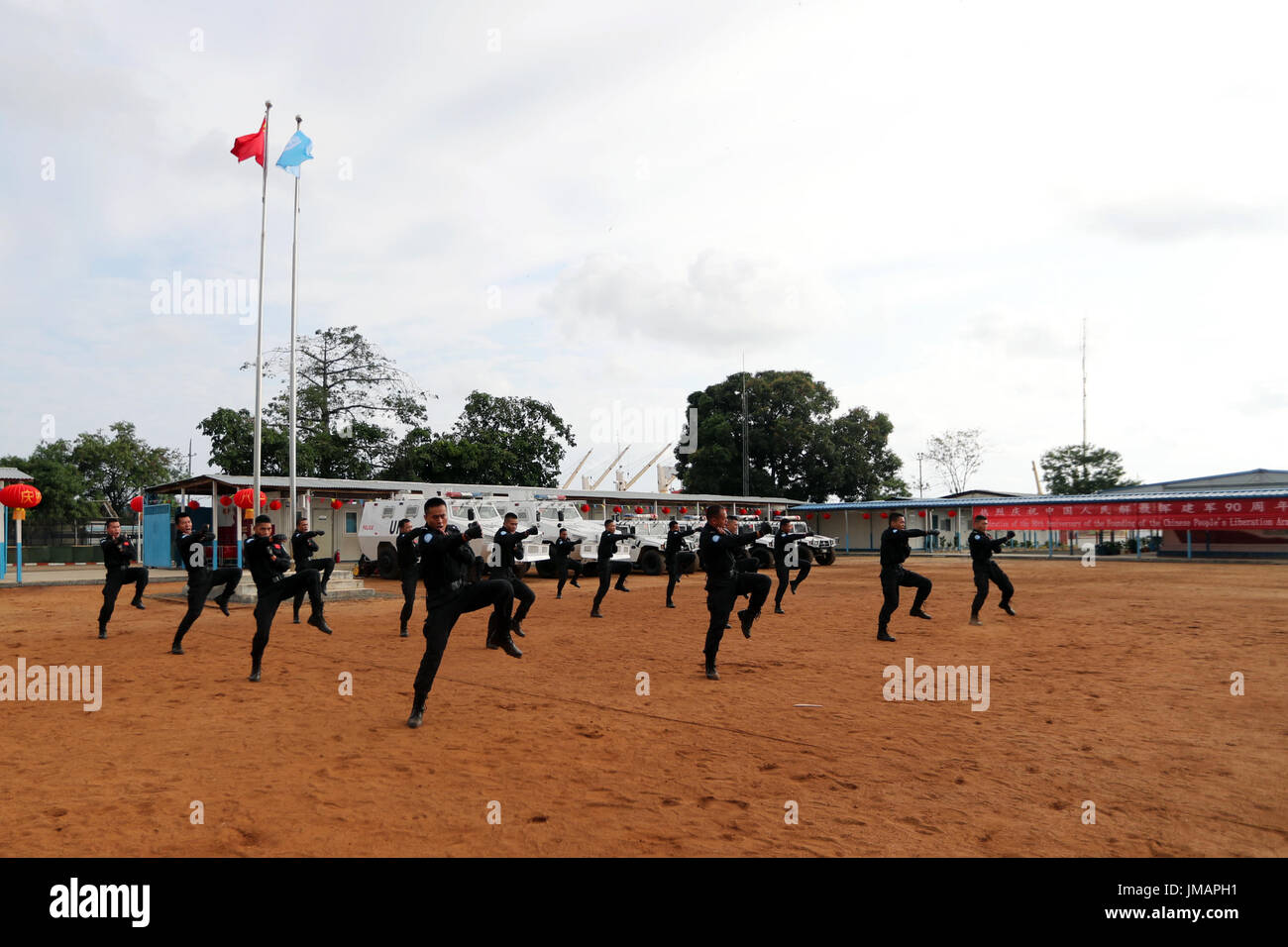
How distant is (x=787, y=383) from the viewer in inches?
2215

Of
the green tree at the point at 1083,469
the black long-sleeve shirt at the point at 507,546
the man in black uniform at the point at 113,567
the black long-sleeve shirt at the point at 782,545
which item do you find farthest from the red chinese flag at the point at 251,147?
the green tree at the point at 1083,469

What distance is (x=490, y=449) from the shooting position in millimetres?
42875

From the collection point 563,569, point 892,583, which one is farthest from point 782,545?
point 563,569

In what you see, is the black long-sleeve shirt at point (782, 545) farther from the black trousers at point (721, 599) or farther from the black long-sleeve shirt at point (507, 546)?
the black trousers at point (721, 599)

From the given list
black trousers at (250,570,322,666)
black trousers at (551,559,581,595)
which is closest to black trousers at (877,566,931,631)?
black trousers at (250,570,322,666)

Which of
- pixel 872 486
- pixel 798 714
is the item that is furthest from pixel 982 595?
pixel 872 486

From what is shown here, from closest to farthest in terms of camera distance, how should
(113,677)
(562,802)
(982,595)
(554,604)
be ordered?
1. (562,802)
2. (113,677)
3. (982,595)
4. (554,604)

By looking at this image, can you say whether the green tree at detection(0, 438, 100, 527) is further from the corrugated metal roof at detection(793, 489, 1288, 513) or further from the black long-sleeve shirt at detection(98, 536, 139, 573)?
the corrugated metal roof at detection(793, 489, 1288, 513)

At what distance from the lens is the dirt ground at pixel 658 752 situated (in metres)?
4.55

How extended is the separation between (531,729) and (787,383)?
168 feet

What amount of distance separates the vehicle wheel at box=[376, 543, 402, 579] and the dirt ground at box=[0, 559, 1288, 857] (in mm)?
12576

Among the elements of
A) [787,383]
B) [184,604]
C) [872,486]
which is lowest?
[184,604]

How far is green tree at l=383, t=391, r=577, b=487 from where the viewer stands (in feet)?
139
